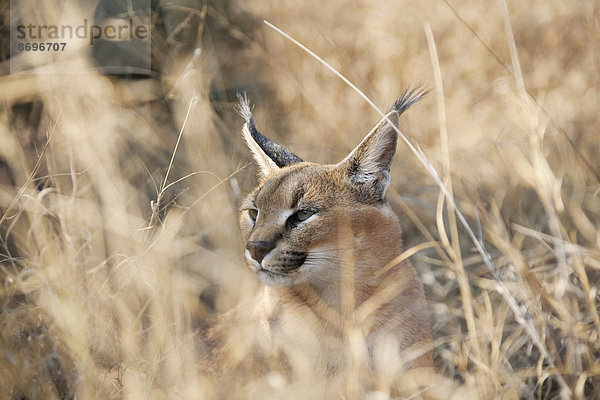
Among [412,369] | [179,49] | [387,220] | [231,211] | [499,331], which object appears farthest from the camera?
[179,49]

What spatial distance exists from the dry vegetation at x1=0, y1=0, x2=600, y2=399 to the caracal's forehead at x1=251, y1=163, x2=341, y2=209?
0.86ft

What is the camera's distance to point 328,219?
3.32m

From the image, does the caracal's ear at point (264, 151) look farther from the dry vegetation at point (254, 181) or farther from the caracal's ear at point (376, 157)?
the caracal's ear at point (376, 157)

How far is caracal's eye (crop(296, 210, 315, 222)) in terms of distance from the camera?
11.0 feet

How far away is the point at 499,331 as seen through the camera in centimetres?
294

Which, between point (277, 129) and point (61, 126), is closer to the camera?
point (61, 126)

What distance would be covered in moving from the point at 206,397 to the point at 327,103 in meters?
3.59

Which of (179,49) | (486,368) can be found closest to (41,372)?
(486,368)

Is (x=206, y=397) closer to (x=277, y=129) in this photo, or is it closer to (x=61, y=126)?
(x=61, y=126)

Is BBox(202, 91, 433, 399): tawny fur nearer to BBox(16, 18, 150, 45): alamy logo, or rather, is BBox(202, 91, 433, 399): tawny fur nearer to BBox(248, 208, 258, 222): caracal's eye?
BBox(248, 208, 258, 222): caracal's eye

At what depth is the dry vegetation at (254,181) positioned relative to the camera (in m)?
2.96
